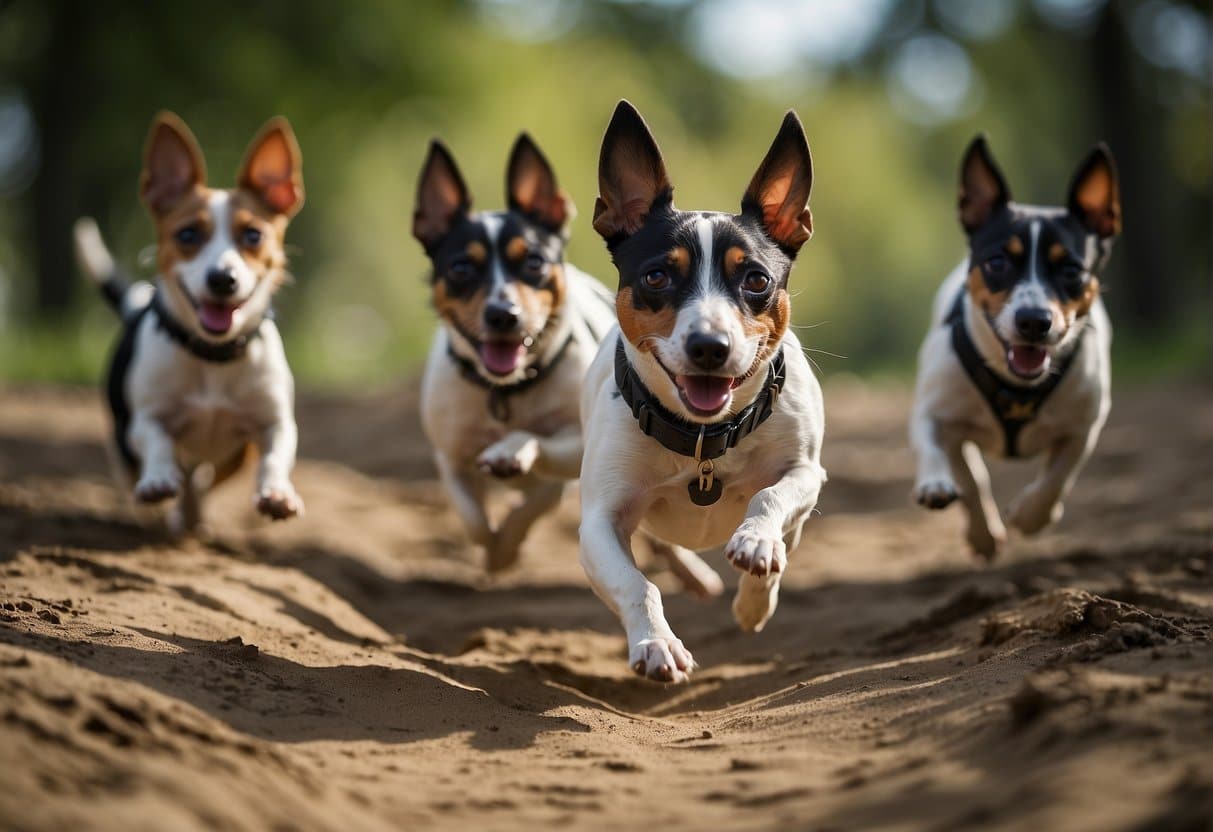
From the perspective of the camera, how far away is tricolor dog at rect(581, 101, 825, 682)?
180 inches

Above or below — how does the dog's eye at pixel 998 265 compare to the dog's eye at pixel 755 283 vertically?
above

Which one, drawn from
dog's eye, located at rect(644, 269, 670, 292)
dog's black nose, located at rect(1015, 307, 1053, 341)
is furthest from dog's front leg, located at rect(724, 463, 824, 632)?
dog's black nose, located at rect(1015, 307, 1053, 341)

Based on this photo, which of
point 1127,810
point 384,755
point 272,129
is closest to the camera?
point 1127,810

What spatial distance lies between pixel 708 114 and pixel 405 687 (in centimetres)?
3377

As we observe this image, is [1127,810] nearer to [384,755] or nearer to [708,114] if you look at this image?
[384,755]

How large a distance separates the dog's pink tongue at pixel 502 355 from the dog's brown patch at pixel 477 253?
0.42 meters

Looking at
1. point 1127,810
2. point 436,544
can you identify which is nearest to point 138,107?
point 436,544

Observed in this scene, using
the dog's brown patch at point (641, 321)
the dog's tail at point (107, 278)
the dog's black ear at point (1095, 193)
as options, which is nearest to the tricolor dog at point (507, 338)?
the dog's brown patch at point (641, 321)

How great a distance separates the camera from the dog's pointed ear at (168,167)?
23.3ft

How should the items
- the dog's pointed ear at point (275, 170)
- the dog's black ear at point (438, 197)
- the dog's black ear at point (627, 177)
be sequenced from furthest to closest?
the dog's pointed ear at point (275, 170)
the dog's black ear at point (438, 197)
the dog's black ear at point (627, 177)

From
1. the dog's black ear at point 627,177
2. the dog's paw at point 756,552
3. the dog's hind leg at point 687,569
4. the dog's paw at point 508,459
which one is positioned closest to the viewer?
the dog's paw at point 756,552

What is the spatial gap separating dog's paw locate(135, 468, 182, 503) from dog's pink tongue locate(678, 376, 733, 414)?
2766 millimetres

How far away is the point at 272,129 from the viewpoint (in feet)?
23.8

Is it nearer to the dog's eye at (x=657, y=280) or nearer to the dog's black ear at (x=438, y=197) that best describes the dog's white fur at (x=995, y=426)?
the dog's eye at (x=657, y=280)
